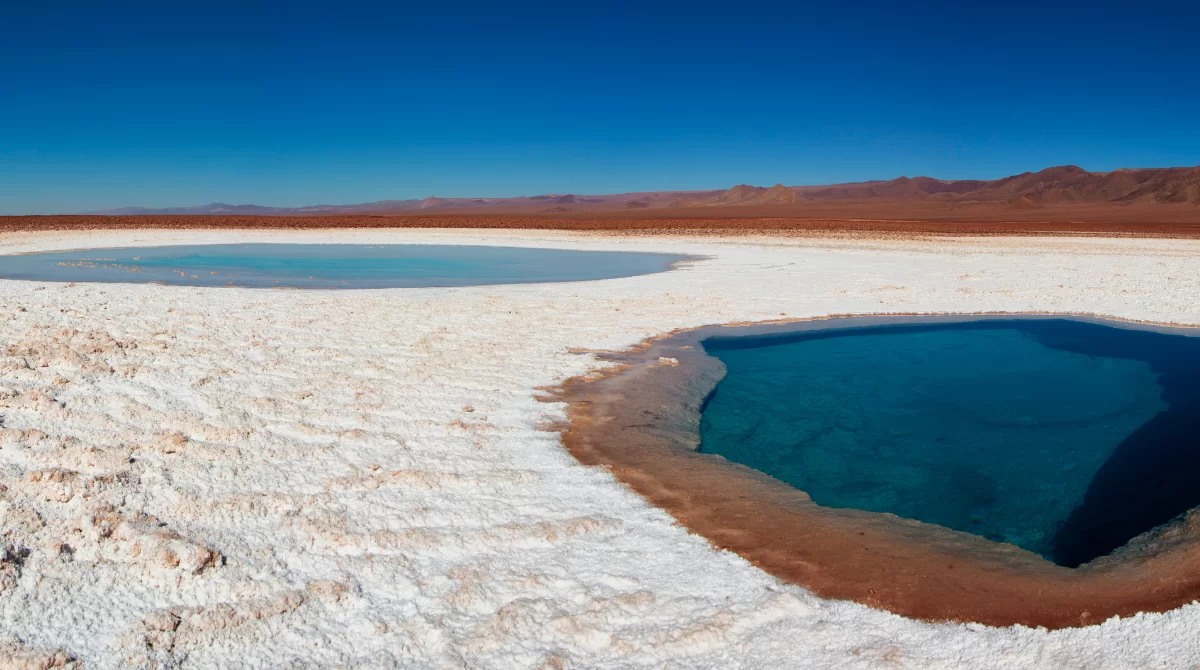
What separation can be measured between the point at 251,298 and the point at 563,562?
8.16 meters

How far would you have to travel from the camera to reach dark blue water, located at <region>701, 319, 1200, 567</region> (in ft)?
15.3

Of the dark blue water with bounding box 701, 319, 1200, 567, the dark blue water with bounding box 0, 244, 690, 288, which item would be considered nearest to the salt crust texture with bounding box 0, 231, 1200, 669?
the dark blue water with bounding box 701, 319, 1200, 567

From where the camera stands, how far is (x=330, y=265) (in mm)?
17531

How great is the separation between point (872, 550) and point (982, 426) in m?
3.17

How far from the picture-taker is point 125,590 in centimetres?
306

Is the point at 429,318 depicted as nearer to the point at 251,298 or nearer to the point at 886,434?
the point at 251,298

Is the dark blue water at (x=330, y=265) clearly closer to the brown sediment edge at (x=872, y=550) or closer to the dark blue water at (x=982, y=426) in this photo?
the dark blue water at (x=982, y=426)

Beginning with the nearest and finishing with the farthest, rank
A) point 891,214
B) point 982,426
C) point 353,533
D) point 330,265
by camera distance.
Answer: point 353,533, point 982,426, point 330,265, point 891,214

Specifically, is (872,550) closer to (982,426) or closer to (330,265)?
(982,426)

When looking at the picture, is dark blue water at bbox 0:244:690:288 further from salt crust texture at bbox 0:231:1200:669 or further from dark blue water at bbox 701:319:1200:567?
dark blue water at bbox 701:319:1200:567

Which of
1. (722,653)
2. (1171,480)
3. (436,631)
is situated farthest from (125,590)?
(1171,480)

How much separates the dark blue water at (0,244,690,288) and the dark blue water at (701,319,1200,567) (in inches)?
273

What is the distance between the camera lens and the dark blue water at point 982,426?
15.3 ft

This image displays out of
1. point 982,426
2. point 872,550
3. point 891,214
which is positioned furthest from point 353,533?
point 891,214
